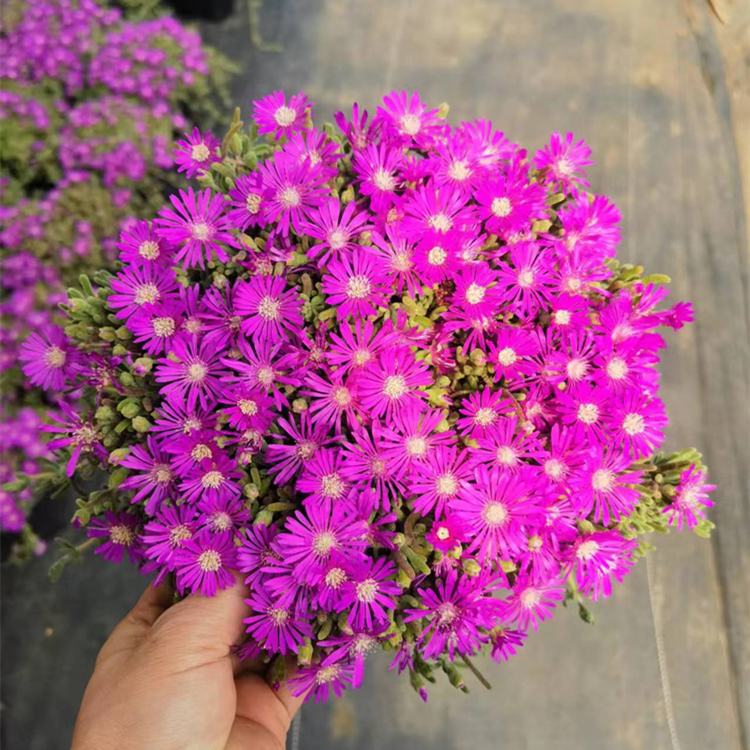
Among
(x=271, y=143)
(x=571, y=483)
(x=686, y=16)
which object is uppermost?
(x=686, y=16)

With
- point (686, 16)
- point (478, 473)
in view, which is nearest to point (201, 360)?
point (478, 473)

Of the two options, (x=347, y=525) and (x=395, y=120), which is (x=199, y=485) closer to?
(x=347, y=525)

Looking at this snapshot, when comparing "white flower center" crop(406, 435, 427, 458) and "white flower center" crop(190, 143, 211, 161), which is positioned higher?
"white flower center" crop(190, 143, 211, 161)

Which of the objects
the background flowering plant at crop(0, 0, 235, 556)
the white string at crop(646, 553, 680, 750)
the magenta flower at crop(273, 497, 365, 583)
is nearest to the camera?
the magenta flower at crop(273, 497, 365, 583)

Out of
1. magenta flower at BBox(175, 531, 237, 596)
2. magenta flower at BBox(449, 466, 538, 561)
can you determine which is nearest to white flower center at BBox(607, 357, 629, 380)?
magenta flower at BBox(449, 466, 538, 561)

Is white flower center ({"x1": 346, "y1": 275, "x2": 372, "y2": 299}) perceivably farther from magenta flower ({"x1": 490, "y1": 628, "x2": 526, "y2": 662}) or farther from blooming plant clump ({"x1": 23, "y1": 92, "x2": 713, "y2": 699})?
magenta flower ({"x1": 490, "y1": 628, "x2": 526, "y2": 662})

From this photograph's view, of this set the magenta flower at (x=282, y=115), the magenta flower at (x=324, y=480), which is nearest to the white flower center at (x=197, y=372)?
the magenta flower at (x=324, y=480)
